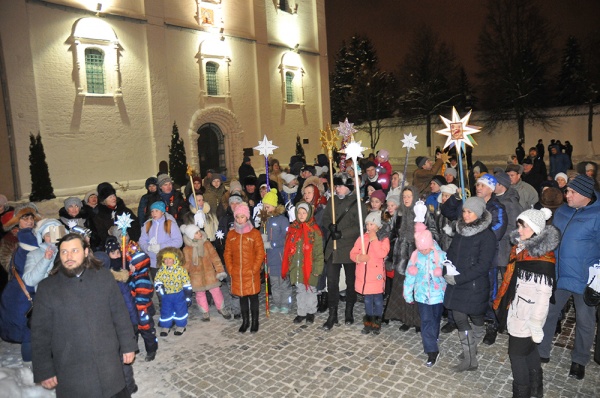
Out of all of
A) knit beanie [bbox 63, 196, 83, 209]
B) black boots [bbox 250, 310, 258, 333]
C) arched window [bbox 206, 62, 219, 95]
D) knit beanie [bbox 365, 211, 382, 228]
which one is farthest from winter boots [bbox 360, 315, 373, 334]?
arched window [bbox 206, 62, 219, 95]

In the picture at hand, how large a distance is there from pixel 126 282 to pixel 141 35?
648 inches

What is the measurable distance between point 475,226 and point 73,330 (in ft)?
13.1

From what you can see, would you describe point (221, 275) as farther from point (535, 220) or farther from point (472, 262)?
point (535, 220)

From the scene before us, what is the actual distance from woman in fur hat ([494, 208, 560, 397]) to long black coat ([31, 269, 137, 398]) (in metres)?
3.68

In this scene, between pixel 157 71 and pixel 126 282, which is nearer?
pixel 126 282

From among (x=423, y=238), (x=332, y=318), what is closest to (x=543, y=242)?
(x=423, y=238)

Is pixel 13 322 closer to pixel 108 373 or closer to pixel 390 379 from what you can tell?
pixel 108 373

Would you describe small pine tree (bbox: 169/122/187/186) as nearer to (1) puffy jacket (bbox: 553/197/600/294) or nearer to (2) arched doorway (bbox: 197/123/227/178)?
(2) arched doorway (bbox: 197/123/227/178)

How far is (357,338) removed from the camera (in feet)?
→ 19.6

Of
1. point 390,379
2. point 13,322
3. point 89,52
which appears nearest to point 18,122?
point 89,52

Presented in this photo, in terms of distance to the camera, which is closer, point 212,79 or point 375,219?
point 375,219

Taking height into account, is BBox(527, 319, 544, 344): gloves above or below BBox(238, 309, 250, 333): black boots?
above

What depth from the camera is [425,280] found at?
517cm

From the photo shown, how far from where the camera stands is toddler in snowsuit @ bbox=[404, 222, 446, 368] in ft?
16.8
